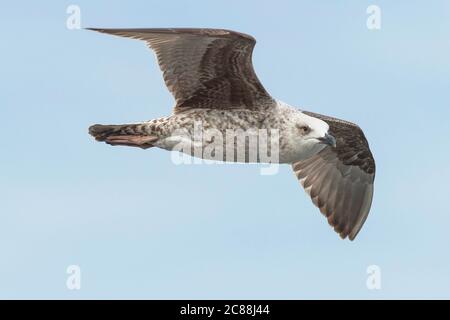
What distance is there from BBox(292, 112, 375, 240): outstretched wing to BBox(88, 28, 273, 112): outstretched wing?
3340 millimetres

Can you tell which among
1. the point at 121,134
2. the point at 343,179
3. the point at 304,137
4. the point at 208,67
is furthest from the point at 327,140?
the point at 343,179

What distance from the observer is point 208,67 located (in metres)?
14.8

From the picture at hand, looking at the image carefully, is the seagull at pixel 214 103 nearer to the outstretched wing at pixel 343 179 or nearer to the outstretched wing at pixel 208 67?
the outstretched wing at pixel 208 67

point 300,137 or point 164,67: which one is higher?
point 164,67

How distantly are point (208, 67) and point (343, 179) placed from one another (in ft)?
14.6

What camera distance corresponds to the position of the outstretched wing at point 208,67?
14148mm

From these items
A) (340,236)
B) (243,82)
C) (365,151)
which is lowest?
(340,236)

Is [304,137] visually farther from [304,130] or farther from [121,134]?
[121,134]

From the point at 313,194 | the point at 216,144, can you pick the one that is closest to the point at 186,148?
the point at 216,144

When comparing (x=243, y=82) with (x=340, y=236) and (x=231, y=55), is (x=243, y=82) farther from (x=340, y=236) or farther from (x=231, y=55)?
(x=340, y=236)

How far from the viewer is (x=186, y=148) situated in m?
14.9

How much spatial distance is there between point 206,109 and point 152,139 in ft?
2.77

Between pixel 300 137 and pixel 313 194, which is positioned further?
pixel 313 194

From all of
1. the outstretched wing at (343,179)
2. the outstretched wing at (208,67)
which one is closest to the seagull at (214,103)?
the outstretched wing at (208,67)
